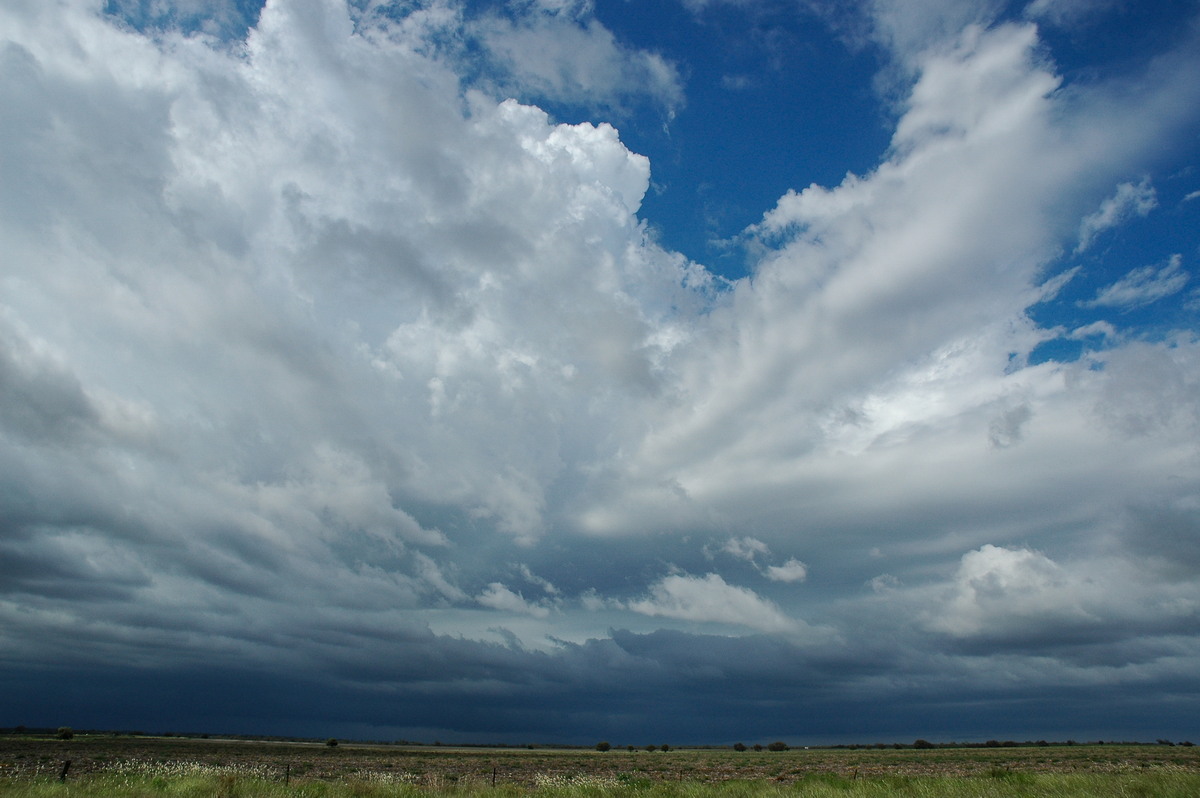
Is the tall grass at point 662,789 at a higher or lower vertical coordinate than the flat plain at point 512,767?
higher

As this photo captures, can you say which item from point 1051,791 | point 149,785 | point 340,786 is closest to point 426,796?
point 340,786

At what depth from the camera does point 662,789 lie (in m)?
27.5

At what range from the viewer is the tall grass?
75.1ft

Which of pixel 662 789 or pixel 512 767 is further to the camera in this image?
pixel 512 767

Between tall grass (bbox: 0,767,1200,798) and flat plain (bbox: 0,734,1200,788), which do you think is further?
flat plain (bbox: 0,734,1200,788)

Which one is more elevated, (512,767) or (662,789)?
(662,789)

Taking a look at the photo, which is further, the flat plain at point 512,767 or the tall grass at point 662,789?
the flat plain at point 512,767

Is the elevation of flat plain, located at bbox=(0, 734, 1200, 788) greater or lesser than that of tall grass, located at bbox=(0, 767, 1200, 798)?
lesser

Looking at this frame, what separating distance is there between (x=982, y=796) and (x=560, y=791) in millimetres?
15879

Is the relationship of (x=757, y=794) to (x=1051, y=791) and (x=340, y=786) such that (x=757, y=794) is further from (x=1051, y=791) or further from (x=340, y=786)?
(x=340, y=786)

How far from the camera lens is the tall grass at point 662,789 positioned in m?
22.9

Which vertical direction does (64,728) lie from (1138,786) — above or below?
below

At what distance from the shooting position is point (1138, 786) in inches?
910

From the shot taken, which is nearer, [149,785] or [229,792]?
[229,792]
